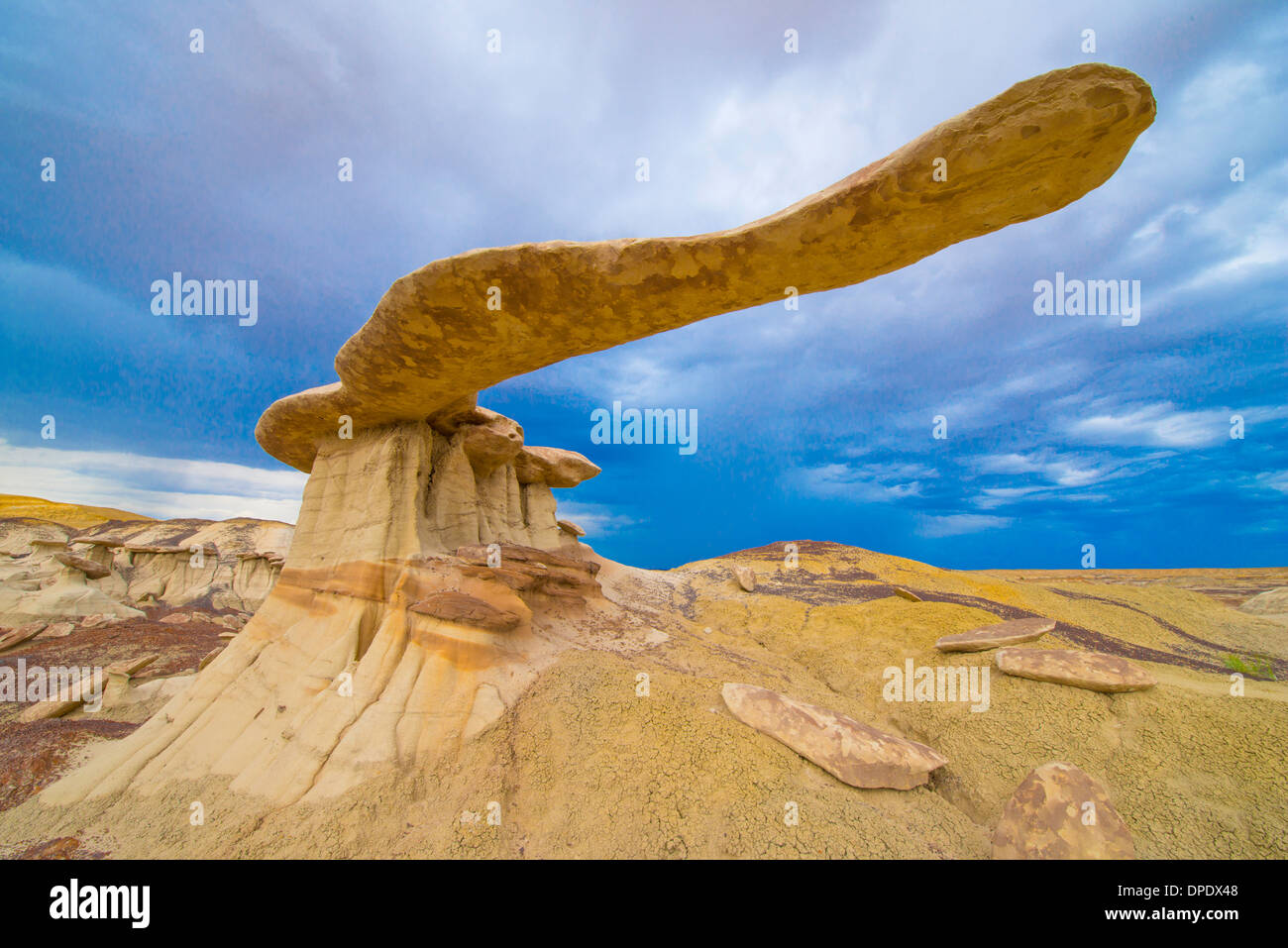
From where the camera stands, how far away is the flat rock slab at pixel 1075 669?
15.2ft

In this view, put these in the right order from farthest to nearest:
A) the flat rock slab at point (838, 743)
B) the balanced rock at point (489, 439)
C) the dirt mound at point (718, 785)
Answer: the balanced rock at point (489, 439) → the flat rock slab at point (838, 743) → the dirt mound at point (718, 785)

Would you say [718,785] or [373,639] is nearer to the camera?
[718,785]

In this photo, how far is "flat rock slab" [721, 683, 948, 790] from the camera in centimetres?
402

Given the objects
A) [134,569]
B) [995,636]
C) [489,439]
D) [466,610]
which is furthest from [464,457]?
[134,569]

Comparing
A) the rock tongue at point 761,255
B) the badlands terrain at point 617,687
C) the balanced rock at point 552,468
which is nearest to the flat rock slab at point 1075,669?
the badlands terrain at point 617,687

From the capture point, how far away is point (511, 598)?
5.85 meters

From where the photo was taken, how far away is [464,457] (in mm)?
7703

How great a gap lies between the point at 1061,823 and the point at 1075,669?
2263 mm

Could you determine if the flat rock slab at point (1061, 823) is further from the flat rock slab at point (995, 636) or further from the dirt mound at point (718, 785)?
the flat rock slab at point (995, 636)

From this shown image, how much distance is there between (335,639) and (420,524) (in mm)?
1811

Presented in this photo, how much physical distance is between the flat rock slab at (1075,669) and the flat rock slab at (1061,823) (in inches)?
62.6

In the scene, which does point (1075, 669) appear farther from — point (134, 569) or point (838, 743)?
point (134, 569)

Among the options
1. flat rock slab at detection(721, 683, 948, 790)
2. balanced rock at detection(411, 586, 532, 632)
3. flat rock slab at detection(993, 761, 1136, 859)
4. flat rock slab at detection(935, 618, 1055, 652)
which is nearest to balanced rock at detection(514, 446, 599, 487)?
balanced rock at detection(411, 586, 532, 632)
